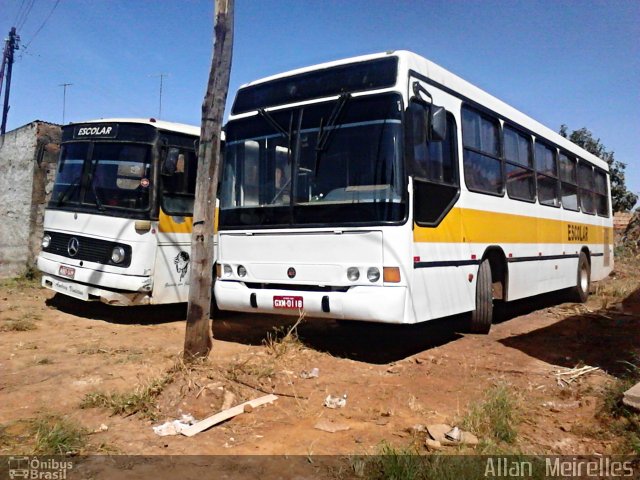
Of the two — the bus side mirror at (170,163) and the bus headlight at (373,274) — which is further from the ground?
the bus side mirror at (170,163)

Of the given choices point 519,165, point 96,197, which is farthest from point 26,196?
point 519,165

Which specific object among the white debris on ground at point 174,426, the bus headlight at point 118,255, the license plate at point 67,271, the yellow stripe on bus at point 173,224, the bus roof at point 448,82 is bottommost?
the white debris on ground at point 174,426

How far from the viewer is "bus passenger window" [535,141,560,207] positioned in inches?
365

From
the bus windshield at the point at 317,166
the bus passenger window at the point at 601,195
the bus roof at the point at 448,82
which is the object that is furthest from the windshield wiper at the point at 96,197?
the bus passenger window at the point at 601,195

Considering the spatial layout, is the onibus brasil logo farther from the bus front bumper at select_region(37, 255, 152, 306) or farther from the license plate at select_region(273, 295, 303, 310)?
the bus front bumper at select_region(37, 255, 152, 306)

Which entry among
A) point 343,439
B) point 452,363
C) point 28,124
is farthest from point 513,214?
point 28,124

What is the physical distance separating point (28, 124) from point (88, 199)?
5.60 metres

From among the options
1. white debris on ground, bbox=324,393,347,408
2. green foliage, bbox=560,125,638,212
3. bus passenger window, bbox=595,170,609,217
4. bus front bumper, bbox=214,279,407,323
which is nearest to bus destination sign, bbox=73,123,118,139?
bus front bumper, bbox=214,279,407,323

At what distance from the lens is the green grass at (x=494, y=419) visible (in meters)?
3.77

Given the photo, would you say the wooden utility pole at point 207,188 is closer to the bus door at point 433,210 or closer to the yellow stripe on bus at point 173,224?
the bus door at point 433,210

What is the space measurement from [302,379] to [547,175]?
6734 millimetres

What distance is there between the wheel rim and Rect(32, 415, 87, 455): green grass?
35.5 ft

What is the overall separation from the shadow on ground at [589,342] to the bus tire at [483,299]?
387 millimetres

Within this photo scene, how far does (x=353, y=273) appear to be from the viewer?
556 cm
